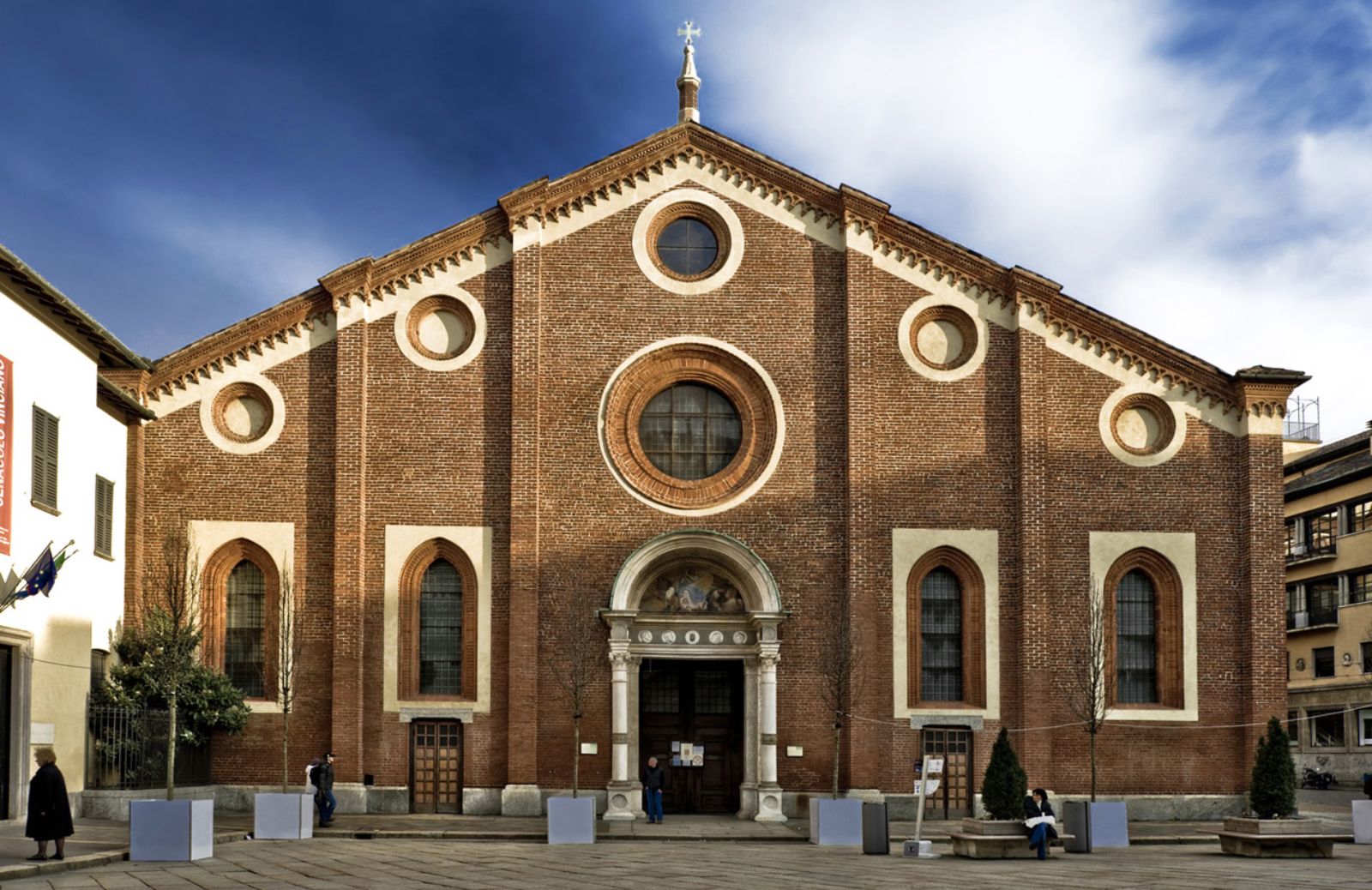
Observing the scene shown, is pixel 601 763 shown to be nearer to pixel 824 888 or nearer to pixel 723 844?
pixel 723 844

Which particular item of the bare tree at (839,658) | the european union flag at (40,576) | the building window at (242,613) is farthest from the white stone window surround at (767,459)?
the european union flag at (40,576)

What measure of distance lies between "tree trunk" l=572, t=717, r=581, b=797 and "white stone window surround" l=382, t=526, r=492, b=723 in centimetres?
193

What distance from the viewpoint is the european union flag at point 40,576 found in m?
25.0

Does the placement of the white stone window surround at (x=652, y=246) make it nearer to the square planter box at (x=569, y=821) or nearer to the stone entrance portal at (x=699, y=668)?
the stone entrance portal at (x=699, y=668)

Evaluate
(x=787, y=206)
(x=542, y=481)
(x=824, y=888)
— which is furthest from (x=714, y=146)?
(x=824, y=888)

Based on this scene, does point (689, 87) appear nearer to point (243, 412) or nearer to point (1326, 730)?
point (243, 412)

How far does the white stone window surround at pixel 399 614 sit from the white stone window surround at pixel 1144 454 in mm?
13708

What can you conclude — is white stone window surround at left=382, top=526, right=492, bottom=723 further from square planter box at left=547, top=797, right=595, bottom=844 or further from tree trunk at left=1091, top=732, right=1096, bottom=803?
tree trunk at left=1091, top=732, right=1096, bottom=803

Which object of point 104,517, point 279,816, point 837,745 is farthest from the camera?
point 837,745

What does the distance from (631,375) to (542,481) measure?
10.0ft

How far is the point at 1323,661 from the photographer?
59.5 meters

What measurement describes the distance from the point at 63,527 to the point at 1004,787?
17.8 m

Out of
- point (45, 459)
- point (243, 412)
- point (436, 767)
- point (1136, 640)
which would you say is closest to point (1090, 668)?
point (1136, 640)

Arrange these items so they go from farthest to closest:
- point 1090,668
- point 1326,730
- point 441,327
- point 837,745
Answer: point 1326,730
point 441,327
point 1090,668
point 837,745
